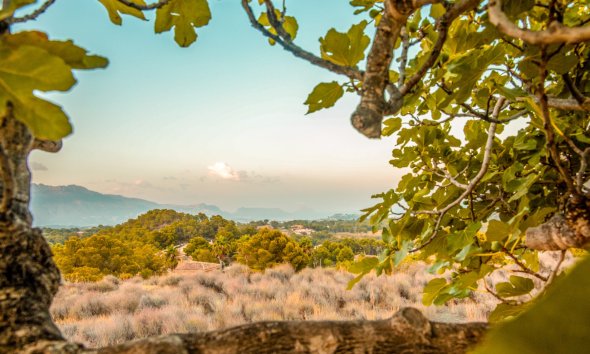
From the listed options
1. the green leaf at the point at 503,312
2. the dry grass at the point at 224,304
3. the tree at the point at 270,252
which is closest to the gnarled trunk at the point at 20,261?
the green leaf at the point at 503,312

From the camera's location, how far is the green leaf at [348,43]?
73 centimetres

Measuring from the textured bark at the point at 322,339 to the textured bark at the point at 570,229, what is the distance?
303 mm

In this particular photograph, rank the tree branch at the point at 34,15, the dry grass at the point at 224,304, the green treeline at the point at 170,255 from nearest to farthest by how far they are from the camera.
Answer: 1. the tree branch at the point at 34,15
2. the dry grass at the point at 224,304
3. the green treeline at the point at 170,255

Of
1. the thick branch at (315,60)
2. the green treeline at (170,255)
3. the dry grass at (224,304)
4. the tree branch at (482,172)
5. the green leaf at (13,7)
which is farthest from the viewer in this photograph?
the green treeline at (170,255)

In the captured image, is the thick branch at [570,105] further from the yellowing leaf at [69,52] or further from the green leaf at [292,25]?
the yellowing leaf at [69,52]

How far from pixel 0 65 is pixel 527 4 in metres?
1.01

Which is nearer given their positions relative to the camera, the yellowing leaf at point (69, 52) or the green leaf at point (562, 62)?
the yellowing leaf at point (69, 52)

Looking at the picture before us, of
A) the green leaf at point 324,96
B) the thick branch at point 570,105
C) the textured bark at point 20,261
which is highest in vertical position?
the green leaf at point 324,96

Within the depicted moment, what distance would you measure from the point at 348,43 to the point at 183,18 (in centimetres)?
49

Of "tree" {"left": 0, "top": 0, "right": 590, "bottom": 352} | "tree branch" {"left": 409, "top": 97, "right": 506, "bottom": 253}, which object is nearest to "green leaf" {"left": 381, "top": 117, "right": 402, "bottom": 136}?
"tree" {"left": 0, "top": 0, "right": 590, "bottom": 352}

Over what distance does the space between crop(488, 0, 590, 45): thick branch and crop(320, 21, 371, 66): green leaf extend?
27 cm

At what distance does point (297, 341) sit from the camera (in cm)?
48

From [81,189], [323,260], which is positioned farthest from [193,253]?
[81,189]

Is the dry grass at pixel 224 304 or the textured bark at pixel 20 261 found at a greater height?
the textured bark at pixel 20 261
